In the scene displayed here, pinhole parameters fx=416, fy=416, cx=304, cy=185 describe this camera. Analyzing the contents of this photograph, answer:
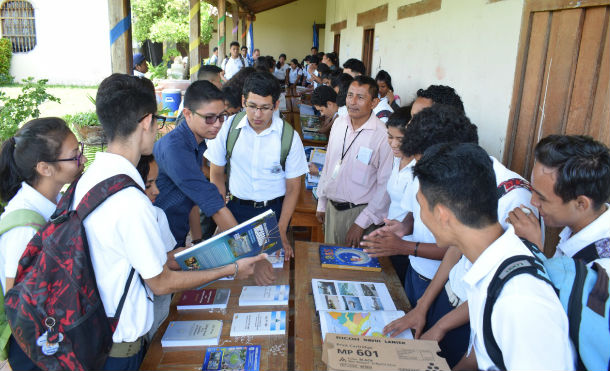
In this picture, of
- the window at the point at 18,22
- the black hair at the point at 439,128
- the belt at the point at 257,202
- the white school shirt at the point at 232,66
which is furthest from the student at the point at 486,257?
the window at the point at 18,22

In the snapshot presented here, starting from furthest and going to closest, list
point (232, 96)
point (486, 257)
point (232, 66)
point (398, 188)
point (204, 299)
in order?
point (232, 66) < point (232, 96) < point (398, 188) < point (204, 299) < point (486, 257)

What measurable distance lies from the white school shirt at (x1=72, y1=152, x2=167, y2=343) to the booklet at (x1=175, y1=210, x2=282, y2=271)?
20 centimetres

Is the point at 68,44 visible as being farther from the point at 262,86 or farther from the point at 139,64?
the point at 262,86

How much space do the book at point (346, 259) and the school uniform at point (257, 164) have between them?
0.59 metres

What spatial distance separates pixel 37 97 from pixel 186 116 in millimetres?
1323

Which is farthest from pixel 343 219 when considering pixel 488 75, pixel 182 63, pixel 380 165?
pixel 182 63

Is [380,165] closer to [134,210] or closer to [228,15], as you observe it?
[134,210]

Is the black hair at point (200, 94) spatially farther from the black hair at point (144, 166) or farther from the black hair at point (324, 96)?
the black hair at point (324, 96)

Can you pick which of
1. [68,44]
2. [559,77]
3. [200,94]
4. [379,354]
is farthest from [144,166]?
[68,44]

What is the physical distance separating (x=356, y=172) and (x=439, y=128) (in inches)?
38.8

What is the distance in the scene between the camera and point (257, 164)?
2.55 metres

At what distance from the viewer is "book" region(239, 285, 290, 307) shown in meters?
1.69

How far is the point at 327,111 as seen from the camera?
5523 mm

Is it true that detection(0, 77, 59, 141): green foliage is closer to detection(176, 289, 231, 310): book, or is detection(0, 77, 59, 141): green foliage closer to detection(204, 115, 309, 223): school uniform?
detection(204, 115, 309, 223): school uniform
